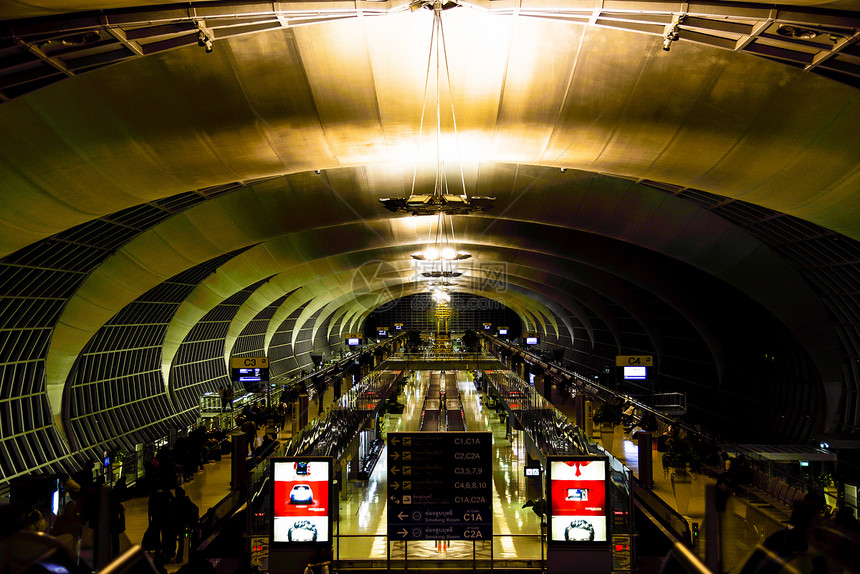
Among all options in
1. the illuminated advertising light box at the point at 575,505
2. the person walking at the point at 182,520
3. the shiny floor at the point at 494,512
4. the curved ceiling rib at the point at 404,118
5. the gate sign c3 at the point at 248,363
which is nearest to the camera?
the illuminated advertising light box at the point at 575,505

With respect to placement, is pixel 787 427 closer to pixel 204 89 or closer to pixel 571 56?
pixel 571 56

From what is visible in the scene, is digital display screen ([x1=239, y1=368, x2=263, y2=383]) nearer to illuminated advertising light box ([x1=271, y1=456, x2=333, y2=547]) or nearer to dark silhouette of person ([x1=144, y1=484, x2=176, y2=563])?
dark silhouette of person ([x1=144, y1=484, x2=176, y2=563])

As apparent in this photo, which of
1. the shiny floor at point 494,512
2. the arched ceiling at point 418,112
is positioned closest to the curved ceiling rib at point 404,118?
the arched ceiling at point 418,112

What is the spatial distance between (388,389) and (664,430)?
1608cm

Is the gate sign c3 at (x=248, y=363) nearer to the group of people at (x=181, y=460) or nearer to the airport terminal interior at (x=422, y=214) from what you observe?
the airport terminal interior at (x=422, y=214)

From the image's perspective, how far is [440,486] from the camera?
9102 millimetres

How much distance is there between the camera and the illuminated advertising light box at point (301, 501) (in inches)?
368

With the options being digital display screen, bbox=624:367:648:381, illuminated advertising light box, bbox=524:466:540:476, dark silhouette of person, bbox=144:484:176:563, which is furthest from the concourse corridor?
digital display screen, bbox=624:367:648:381

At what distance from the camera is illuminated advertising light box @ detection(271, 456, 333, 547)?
934cm

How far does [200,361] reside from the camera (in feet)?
136

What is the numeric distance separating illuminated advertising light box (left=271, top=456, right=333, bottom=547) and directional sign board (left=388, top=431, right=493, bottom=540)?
996 millimetres

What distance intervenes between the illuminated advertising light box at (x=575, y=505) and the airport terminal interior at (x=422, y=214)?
0.04 metres

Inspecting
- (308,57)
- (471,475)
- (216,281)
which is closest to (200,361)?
(216,281)

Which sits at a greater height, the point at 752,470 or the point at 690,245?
the point at 690,245
